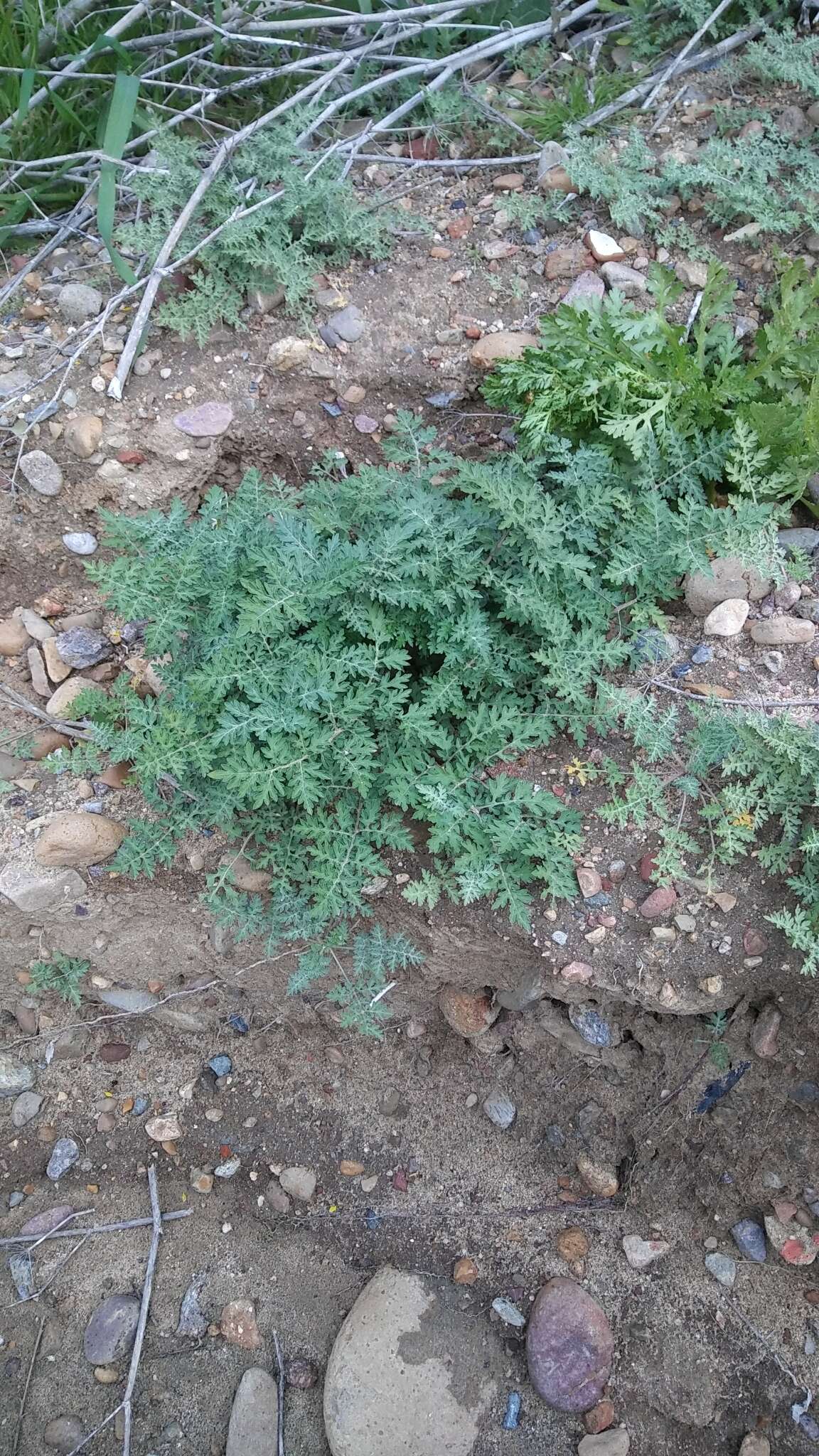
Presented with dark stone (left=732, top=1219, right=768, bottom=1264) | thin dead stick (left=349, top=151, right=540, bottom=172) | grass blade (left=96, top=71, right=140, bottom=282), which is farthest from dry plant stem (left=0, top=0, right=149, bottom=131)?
dark stone (left=732, top=1219, right=768, bottom=1264)

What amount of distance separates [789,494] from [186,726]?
1.97m

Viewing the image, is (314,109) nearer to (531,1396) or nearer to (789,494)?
(789,494)

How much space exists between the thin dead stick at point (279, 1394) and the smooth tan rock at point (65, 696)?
222 cm

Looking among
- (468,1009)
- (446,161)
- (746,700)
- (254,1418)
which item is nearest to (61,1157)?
(254,1418)

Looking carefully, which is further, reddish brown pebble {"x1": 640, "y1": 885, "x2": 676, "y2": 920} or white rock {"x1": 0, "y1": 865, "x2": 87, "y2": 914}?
white rock {"x1": 0, "y1": 865, "x2": 87, "y2": 914}

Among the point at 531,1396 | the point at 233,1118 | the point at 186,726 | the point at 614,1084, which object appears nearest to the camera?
the point at 186,726

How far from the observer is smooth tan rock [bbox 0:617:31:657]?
11.7 ft

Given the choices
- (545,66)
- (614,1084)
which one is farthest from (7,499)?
(614,1084)

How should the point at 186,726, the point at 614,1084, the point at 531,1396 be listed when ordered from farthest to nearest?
the point at 614,1084 → the point at 531,1396 → the point at 186,726

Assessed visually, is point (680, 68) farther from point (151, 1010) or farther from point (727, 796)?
point (151, 1010)

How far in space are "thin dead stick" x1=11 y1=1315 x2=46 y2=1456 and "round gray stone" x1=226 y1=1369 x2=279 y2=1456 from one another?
0.70m

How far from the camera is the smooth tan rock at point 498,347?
3424 mm

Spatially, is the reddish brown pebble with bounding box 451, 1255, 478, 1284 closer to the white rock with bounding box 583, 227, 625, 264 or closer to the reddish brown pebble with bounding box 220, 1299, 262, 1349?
the reddish brown pebble with bounding box 220, 1299, 262, 1349

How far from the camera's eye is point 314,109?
12.0 feet
